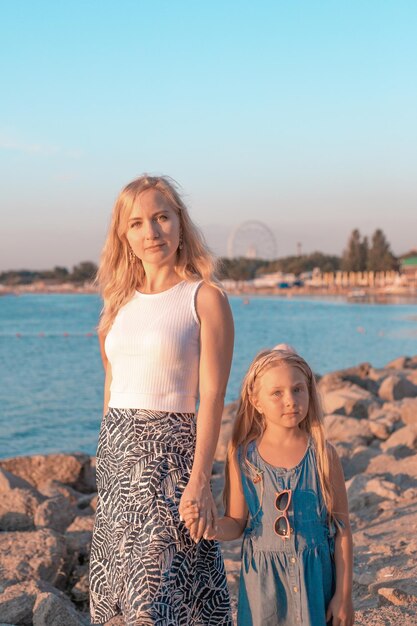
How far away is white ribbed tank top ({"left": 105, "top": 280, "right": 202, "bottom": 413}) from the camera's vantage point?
8.08 feet

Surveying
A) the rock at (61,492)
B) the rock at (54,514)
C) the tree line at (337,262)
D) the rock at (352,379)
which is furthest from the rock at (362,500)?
the tree line at (337,262)

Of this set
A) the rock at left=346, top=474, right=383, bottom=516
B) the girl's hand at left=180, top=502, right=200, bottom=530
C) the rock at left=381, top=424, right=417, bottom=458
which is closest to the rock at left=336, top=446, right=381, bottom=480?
the rock at left=381, top=424, right=417, bottom=458

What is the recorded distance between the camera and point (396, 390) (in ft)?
40.4

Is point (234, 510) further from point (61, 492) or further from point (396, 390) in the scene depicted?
point (396, 390)

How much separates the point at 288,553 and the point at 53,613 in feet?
5.54

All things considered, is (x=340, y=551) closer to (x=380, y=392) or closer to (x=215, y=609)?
(x=215, y=609)

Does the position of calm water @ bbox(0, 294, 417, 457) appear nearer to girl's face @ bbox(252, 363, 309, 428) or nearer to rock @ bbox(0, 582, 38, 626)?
rock @ bbox(0, 582, 38, 626)

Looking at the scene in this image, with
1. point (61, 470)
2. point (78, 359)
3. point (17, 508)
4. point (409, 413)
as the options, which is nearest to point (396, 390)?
point (409, 413)

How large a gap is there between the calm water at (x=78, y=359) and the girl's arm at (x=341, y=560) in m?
10.2

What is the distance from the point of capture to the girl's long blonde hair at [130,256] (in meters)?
2.57

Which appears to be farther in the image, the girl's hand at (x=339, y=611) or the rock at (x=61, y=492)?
the rock at (x=61, y=492)

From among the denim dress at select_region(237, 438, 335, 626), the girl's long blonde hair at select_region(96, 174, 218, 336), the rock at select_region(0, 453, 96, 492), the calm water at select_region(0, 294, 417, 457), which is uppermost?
the girl's long blonde hair at select_region(96, 174, 218, 336)

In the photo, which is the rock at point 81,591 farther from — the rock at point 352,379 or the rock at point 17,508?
the rock at point 352,379

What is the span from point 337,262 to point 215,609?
126 m
